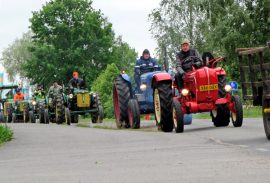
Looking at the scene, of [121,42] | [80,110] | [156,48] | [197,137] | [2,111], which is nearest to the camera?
[197,137]

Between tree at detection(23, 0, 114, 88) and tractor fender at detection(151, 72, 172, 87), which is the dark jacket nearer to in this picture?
tractor fender at detection(151, 72, 172, 87)

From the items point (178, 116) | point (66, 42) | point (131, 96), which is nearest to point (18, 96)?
point (131, 96)

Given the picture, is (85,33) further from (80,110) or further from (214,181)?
(214,181)

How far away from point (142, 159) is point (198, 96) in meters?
8.44

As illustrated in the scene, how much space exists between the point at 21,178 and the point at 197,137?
750 cm

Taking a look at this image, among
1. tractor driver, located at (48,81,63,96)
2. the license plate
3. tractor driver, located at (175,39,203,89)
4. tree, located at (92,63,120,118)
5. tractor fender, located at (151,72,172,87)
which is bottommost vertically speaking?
the license plate

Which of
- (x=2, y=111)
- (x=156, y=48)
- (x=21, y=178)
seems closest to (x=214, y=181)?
(x=21, y=178)

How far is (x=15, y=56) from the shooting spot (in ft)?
461

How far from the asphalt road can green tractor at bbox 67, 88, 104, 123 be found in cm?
1728

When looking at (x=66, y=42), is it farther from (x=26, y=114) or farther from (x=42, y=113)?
(x=42, y=113)

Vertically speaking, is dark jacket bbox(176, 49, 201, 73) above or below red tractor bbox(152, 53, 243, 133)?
above

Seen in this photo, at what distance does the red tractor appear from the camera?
814 inches

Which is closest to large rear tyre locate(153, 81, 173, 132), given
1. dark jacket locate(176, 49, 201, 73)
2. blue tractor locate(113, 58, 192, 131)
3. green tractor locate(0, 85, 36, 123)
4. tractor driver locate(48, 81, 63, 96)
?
dark jacket locate(176, 49, 201, 73)

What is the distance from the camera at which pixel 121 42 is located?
141375 mm
